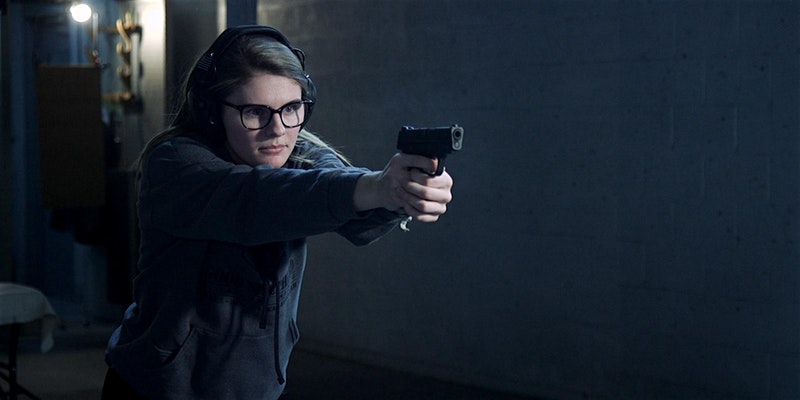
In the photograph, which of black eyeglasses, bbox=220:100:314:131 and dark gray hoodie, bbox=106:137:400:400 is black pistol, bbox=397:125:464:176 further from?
black eyeglasses, bbox=220:100:314:131

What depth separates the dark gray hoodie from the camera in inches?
53.4

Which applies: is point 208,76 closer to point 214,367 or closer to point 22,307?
point 214,367

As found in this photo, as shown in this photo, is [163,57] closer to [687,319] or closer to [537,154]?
[537,154]

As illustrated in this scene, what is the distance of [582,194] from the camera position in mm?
4043

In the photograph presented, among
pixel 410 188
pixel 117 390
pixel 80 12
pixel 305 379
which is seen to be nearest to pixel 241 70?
pixel 410 188

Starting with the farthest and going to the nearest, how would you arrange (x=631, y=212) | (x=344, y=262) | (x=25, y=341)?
Result: (x=25, y=341) → (x=344, y=262) → (x=631, y=212)

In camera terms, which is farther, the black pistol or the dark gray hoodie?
the dark gray hoodie

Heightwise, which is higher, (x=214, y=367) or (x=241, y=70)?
(x=241, y=70)

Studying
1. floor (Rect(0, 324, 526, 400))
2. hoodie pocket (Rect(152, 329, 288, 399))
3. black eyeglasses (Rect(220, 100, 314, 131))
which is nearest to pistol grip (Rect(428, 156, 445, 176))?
black eyeglasses (Rect(220, 100, 314, 131))

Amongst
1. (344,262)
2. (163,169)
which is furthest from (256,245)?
(344,262)

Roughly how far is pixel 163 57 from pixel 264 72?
4537 mm

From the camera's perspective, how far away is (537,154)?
165 inches

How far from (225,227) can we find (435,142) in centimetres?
34

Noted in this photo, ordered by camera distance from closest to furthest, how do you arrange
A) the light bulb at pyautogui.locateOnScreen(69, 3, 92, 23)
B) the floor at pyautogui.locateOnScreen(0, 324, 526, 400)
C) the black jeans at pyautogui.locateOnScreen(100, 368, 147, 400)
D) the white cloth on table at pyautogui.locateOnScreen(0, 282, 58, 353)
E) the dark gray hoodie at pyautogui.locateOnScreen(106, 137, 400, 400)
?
1. the dark gray hoodie at pyautogui.locateOnScreen(106, 137, 400, 400)
2. the black jeans at pyautogui.locateOnScreen(100, 368, 147, 400)
3. the white cloth on table at pyautogui.locateOnScreen(0, 282, 58, 353)
4. the floor at pyautogui.locateOnScreen(0, 324, 526, 400)
5. the light bulb at pyautogui.locateOnScreen(69, 3, 92, 23)
